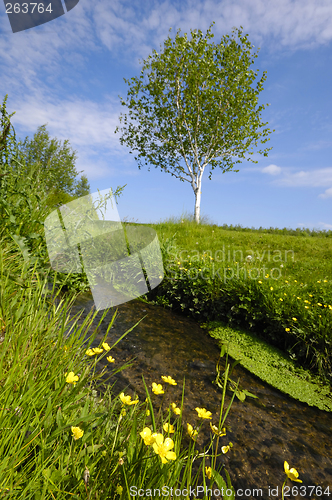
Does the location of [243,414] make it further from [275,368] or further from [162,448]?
[162,448]

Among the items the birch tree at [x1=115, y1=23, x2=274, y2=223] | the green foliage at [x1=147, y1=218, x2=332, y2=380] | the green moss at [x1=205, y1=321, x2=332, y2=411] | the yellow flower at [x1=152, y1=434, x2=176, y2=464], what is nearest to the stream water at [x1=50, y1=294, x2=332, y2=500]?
the green moss at [x1=205, y1=321, x2=332, y2=411]

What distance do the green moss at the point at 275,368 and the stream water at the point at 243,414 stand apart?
0.37 feet

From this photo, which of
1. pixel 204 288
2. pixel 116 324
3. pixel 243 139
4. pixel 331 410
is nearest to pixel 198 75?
pixel 243 139

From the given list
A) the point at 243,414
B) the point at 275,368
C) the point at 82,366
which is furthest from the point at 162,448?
the point at 275,368

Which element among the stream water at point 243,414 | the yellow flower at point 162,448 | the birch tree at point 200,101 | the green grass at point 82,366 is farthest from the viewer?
the birch tree at point 200,101

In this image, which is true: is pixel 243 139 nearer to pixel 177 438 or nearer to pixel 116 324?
pixel 116 324

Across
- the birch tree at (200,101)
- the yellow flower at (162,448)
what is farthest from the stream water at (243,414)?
the birch tree at (200,101)

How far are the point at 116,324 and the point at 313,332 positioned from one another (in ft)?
9.86

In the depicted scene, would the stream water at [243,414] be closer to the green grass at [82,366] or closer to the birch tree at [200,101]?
the green grass at [82,366]

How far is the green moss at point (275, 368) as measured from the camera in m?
3.20

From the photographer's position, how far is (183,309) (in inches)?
202

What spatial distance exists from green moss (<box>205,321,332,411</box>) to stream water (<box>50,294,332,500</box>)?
11 centimetres

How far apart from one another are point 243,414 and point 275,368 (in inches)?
47.1

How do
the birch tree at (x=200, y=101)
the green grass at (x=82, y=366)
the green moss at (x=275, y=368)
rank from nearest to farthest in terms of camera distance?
the green grass at (x=82, y=366)
the green moss at (x=275, y=368)
the birch tree at (x=200, y=101)
